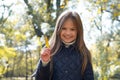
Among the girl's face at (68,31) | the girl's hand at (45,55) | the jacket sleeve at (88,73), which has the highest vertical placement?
the girl's face at (68,31)

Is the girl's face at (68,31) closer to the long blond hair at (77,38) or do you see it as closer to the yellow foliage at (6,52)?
the long blond hair at (77,38)

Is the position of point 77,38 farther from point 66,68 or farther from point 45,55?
point 45,55

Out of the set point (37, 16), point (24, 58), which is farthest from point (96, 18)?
point (24, 58)

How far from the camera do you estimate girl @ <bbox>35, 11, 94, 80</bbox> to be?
2.60 m

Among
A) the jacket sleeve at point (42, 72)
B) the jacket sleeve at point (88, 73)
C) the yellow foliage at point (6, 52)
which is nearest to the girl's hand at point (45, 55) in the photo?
the jacket sleeve at point (42, 72)

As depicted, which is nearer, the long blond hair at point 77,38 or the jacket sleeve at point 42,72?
the jacket sleeve at point 42,72

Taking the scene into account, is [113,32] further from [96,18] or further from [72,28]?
[72,28]

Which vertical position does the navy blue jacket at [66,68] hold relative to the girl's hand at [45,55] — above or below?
below

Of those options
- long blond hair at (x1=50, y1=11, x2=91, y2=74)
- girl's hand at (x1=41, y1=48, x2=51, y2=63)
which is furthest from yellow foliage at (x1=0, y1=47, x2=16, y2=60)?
girl's hand at (x1=41, y1=48, x2=51, y2=63)

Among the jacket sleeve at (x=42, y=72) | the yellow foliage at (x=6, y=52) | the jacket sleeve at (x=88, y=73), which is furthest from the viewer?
the yellow foliage at (x=6, y=52)

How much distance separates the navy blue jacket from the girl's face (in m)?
0.06

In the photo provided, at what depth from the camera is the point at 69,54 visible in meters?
2.67

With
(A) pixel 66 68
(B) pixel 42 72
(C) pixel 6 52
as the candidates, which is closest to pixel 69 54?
(A) pixel 66 68

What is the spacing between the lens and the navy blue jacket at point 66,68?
2.60m
